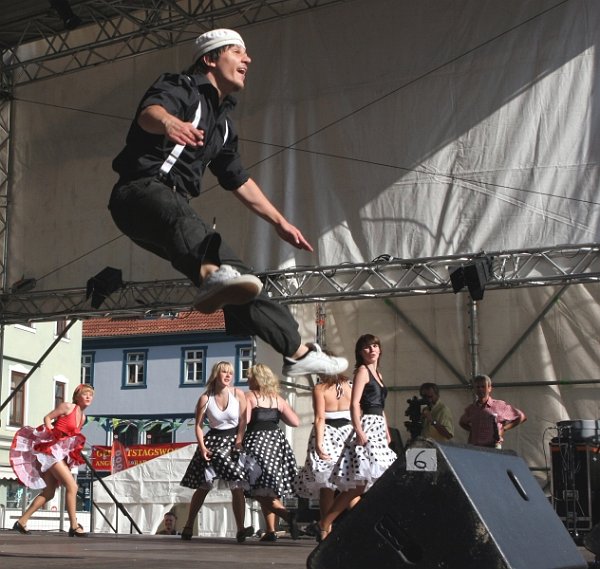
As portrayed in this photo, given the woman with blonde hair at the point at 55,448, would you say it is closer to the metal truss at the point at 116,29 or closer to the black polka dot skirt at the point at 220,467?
the black polka dot skirt at the point at 220,467

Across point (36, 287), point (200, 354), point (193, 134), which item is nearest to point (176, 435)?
point (200, 354)

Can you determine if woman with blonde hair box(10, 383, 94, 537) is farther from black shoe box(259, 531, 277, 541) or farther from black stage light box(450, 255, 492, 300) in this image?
black stage light box(450, 255, 492, 300)

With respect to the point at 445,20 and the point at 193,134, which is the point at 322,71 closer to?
the point at 445,20

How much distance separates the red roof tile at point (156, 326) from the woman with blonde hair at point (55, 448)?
36.3 meters

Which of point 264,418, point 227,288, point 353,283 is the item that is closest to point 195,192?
point 227,288

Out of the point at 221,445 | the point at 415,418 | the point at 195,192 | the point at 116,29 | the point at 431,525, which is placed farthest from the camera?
the point at 116,29

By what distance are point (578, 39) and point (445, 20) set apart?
5.09 ft

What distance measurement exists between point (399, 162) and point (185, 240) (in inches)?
327

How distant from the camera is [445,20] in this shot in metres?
12.0

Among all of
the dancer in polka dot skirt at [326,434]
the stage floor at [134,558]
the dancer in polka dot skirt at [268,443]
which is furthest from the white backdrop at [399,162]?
the stage floor at [134,558]

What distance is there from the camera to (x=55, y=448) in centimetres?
930

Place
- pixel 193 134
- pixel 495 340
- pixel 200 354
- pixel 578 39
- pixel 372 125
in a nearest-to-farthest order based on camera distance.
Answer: pixel 193 134 → pixel 578 39 → pixel 372 125 → pixel 495 340 → pixel 200 354

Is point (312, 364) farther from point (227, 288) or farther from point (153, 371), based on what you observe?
point (153, 371)

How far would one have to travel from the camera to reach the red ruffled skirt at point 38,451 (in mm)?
9273
